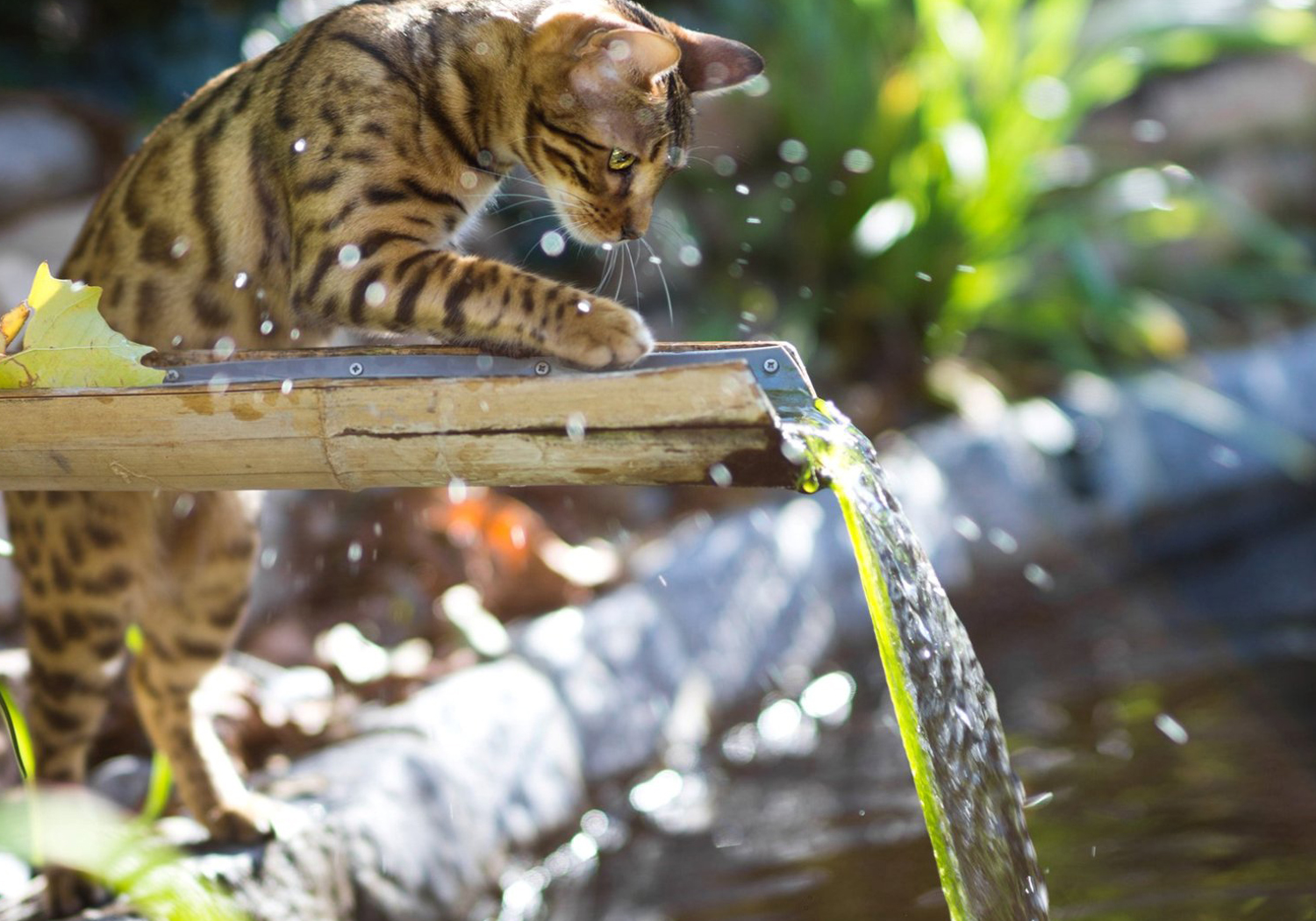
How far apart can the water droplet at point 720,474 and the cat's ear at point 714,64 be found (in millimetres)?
1099

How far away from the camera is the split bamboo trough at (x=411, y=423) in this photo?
1907mm

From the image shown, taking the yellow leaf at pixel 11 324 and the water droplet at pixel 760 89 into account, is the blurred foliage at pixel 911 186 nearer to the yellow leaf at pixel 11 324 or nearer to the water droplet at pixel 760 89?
the water droplet at pixel 760 89

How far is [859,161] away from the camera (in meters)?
5.69

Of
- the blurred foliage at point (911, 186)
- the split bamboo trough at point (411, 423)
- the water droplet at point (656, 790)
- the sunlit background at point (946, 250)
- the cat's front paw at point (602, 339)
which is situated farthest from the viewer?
the blurred foliage at point (911, 186)

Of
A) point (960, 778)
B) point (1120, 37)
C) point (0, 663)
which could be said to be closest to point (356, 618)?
point (0, 663)

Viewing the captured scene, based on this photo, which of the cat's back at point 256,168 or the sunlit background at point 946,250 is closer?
the cat's back at point 256,168

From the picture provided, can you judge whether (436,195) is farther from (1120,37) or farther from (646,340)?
(1120,37)

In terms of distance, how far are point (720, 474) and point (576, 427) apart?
0.21 metres

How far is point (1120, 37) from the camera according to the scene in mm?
5988

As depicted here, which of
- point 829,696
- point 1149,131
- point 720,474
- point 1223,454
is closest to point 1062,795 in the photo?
point 829,696

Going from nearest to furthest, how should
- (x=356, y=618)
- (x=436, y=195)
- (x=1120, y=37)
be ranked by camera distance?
(x=436, y=195) → (x=356, y=618) → (x=1120, y=37)

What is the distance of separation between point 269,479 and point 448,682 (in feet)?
4.35

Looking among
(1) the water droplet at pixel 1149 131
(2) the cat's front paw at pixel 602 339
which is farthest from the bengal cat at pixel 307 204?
(1) the water droplet at pixel 1149 131

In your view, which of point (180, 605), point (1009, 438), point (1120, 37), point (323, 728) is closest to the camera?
point (180, 605)
